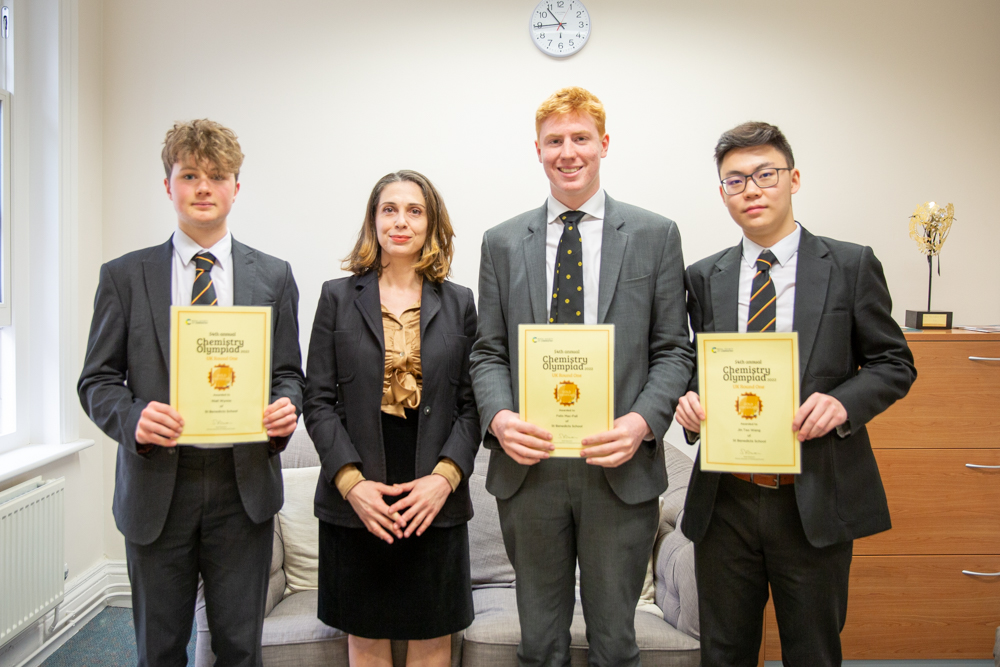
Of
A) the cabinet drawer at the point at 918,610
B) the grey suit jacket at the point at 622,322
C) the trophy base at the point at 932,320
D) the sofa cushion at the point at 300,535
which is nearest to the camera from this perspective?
the grey suit jacket at the point at 622,322

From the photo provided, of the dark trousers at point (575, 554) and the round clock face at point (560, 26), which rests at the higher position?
the round clock face at point (560, 26)

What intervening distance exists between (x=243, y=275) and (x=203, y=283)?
0.10m

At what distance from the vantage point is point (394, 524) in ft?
5.30

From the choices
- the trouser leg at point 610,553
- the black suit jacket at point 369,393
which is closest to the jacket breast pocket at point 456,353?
the black suit jacket at point 369,393

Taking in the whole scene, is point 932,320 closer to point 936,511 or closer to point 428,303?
point 936,511

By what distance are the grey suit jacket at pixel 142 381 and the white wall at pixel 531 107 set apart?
1.57 metres

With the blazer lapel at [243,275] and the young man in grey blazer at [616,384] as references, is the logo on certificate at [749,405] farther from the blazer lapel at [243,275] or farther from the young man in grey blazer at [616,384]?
the blazer lapel at [243,275]

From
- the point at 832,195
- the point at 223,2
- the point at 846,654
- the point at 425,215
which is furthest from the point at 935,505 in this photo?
the point at 223,2

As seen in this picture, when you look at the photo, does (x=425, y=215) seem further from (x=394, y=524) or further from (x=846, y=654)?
(x=846, y=654)

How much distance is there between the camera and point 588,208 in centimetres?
162

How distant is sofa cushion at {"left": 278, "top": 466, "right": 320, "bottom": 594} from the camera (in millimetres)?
2475

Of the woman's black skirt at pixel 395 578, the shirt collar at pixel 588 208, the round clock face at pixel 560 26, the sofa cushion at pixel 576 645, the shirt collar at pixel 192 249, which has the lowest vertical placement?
the sofa cushion at pixel 576 645

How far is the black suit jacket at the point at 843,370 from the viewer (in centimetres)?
146

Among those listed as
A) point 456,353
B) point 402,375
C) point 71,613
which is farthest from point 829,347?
point 71,613
